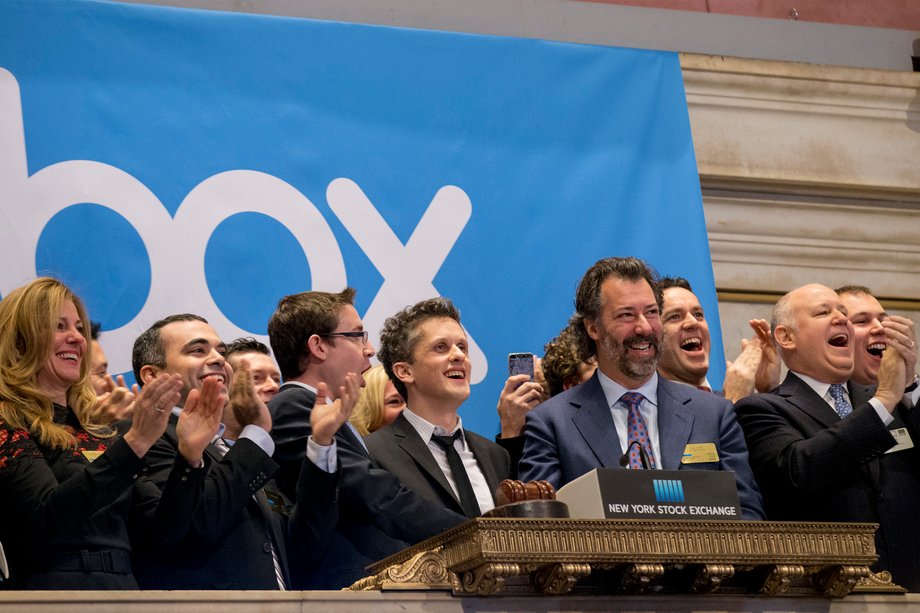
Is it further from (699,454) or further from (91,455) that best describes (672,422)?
(91,455)

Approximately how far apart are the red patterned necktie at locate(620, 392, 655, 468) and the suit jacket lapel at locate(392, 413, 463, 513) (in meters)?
0.48

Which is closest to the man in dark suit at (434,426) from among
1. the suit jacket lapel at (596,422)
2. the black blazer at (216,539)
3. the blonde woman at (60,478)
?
the suit jacket lapel at (596,422)

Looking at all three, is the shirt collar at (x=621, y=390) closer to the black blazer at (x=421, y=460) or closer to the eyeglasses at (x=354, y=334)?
the black blazer at (x=421, y=460)

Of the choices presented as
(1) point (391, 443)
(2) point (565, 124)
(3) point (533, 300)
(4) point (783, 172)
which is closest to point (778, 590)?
(1) point (391, 443)

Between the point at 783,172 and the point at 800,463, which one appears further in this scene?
the point at 783,172

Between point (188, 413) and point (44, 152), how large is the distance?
1.77m

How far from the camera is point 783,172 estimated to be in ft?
20.1

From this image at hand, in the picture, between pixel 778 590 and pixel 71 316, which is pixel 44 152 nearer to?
pixel 71 316

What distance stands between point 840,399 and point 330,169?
6.51 feet

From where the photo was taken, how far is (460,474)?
365 cm

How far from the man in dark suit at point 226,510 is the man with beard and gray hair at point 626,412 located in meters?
0.65

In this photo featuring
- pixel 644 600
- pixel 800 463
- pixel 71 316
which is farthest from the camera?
pixel 800 463

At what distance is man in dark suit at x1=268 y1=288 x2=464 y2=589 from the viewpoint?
11.0ft

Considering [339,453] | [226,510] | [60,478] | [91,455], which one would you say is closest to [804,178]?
[339,453]
